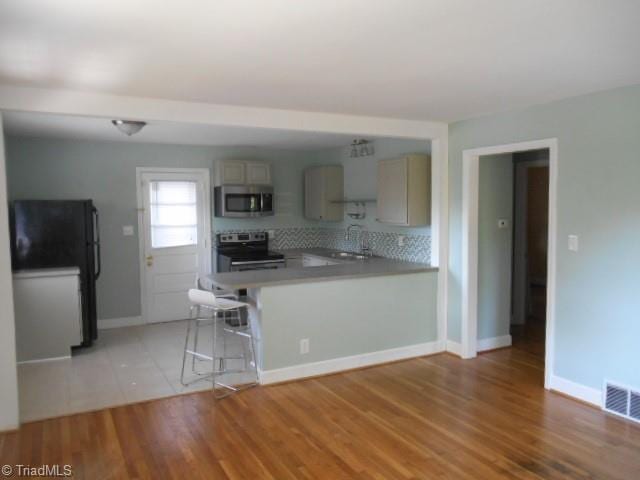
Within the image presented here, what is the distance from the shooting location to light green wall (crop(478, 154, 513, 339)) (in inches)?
196

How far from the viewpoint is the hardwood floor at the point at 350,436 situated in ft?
9.41

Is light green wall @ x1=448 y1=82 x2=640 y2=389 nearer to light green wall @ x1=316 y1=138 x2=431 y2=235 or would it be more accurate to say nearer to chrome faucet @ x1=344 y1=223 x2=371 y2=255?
light green wall @ x1=316 y1=138 x2=431 y2=235

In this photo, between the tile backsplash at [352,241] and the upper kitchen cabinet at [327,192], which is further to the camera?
the upper kitchen cabinet at [327,192]

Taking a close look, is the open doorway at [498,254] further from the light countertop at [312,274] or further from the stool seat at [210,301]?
the stool seat at [210,301]

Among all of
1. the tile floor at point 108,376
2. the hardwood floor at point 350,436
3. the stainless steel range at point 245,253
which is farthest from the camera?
the stainless steel range at point 245,253

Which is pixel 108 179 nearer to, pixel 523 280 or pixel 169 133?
pixel 169 133

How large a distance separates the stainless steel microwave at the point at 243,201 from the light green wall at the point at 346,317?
2.41m

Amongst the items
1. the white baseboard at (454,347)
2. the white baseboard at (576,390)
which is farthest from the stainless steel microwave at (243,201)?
the white baseboard at (576,390)

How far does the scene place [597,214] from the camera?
11.8ft

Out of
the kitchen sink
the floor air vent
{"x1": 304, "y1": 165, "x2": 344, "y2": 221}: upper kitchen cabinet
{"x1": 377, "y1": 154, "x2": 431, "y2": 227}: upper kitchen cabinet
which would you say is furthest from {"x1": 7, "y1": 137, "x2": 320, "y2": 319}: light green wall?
the floor air vent

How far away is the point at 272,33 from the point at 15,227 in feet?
12.9

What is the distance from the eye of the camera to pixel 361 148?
5.71 metres

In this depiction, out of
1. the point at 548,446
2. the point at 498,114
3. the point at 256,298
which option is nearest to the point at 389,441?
the point at 548,446

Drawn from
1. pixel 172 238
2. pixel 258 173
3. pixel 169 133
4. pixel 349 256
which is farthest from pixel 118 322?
pixel 349 256
